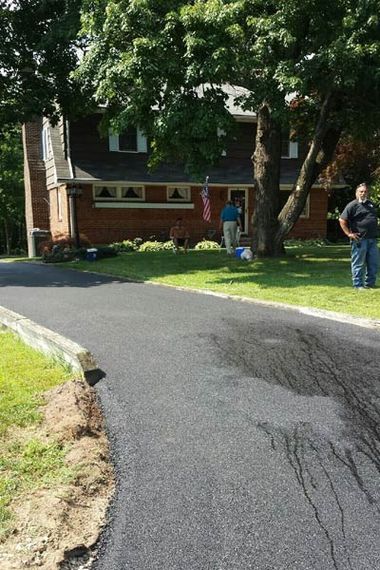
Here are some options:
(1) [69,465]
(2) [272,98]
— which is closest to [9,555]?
(1) [69,465]

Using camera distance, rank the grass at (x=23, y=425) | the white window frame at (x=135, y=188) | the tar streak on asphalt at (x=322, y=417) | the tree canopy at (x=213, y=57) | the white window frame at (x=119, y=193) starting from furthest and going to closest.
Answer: the white window frame at (x=135, y=188)
the white window frame at (x=119, y=193)
the tree canopy at (x=213, y=57)
the grass at (x=23, y=425)
the tar streak on asphalt at (x=322, y=417)

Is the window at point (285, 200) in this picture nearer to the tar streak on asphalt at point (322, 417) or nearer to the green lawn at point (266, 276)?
the green lawn at point (266, 276)

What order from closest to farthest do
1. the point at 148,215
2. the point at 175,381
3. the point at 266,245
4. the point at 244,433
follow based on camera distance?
the point at 244,433 < the point at 175,381 < the point at 266,245 < the point at 148,215

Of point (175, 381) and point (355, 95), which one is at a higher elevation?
point (355, 95)

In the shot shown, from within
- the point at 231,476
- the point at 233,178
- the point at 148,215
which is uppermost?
the point at 233,178

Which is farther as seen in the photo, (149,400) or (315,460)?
(149,400)

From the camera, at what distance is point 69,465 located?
3441 millimetres

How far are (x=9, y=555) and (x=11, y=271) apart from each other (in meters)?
15.3

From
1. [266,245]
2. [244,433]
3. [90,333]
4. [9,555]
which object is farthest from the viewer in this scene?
[266,245]

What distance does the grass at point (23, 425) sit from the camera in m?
3.21

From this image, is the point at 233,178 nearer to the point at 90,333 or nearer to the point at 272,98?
the point at 272,98

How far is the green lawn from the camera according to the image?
902 cm

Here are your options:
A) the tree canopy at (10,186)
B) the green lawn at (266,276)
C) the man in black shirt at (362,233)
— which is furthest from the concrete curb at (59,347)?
the tree canopy at (10,186)

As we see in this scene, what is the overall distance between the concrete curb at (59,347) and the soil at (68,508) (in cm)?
101
